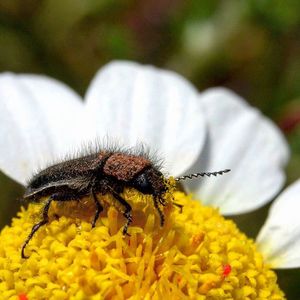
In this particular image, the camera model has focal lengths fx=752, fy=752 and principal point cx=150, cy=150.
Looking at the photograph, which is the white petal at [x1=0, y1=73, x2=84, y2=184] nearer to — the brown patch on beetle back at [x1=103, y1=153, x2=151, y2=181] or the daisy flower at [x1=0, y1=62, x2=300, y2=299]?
the daisy flower at [x1=0, y1=62, x2=300, y2=299]

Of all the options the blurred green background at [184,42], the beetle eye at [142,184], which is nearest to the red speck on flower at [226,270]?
the beetle eye at [142,184]

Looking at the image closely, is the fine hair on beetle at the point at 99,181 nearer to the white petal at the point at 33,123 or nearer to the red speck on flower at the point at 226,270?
the red speck on flower at the point at 226,270

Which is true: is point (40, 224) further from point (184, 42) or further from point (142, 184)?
point (184, 42)

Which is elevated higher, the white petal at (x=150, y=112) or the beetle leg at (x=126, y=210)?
the white petal at (x=150, y=112)

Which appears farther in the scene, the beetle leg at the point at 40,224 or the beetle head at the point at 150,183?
the beetle leg at the point at 40,224

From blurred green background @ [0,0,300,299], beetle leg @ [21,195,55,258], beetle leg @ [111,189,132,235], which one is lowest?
beetle leg @ [111,189,132,235]

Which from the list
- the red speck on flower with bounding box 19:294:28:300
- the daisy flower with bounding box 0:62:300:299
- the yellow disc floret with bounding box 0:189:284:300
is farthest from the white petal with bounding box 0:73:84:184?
the red speck on flower with bounding box 19:294:28:300

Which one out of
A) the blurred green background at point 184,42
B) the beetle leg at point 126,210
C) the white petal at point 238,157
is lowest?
the beetle leg at point 126,210
